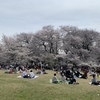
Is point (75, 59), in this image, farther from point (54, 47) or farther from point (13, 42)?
point (13, 42)

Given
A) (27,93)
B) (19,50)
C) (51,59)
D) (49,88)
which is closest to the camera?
(27,93)

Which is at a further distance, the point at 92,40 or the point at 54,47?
the point at 54,47

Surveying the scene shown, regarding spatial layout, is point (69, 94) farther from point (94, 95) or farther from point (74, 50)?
point (74, 50)

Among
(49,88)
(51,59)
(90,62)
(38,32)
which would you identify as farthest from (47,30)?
(49,88)

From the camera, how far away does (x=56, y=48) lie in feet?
166

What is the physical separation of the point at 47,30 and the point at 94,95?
37890mm

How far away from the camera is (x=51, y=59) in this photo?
45156 mm

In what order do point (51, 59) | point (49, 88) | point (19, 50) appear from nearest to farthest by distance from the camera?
point (49, 88)
point (51, 59)
point (19, 50)

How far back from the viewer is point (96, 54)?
1868 inches

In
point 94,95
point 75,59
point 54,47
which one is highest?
Result: point 54,47

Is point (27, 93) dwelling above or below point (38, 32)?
below

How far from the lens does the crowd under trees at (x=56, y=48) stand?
46.1 metres

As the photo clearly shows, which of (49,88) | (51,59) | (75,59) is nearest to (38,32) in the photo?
(51,59)

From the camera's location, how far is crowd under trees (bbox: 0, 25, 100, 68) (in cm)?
4612
